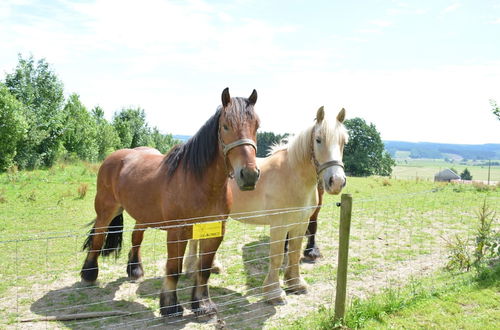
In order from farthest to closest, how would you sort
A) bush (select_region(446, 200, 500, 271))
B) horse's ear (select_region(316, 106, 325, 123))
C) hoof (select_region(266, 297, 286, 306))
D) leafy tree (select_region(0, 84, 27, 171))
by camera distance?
1. leafy tree (select_region(0, 84, 27, 171))
2. bush (select_region(446, 200, 500, 271))
3. hoof (select_region(266, 297, 286, 306))
4. horse's ear (select_region(316, 106, 325, 123))

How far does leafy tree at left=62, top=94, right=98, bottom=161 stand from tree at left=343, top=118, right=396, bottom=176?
30640 millimetres

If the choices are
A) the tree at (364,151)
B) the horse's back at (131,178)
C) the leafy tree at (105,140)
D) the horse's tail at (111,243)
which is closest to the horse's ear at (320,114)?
the horse's back at (131,178)

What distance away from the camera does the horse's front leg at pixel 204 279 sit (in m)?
3.85

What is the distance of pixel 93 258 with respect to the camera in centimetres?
Result: 490

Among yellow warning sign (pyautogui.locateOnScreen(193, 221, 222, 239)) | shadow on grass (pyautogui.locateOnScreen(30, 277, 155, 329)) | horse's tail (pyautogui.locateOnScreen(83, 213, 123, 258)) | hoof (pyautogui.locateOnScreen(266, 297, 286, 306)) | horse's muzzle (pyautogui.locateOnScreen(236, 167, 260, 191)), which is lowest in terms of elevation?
shadow on grass (pyautogui.locateOnScreen(30, 277, 155, 329))

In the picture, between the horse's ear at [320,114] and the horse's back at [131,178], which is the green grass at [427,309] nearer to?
the horse's ear at [320,114]

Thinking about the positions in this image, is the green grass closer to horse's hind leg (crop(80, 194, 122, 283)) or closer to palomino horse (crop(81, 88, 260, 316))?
palomino horse (crop(81, 88, 260, 316))

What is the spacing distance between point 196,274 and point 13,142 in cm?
2071

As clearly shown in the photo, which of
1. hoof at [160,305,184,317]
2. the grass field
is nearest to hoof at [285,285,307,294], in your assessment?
the grass field

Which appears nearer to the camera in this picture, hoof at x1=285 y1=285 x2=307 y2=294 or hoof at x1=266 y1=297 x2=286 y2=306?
hoof at x1=266 y1=297 x2=286 y2=306

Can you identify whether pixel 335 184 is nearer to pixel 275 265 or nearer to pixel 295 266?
pixel 275 265

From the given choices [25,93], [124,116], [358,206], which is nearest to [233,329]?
[358,206]

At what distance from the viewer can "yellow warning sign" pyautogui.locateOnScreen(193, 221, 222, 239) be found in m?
3.15

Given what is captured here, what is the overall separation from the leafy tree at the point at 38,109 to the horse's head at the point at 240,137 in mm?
23688
